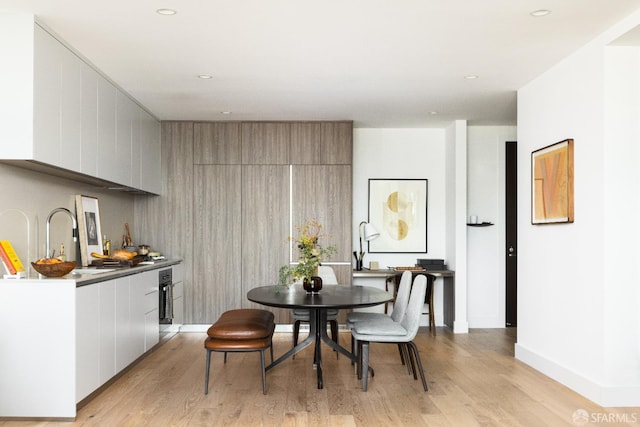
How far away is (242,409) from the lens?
4059mm

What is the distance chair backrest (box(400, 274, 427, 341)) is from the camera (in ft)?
14.7

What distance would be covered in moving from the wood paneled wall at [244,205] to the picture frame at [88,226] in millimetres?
1431

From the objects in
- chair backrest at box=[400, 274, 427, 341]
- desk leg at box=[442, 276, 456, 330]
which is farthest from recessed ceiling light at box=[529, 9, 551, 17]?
desk leg at box=[442, 276, 456, 330]

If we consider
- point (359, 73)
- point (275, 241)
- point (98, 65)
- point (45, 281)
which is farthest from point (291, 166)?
point (45, 281)

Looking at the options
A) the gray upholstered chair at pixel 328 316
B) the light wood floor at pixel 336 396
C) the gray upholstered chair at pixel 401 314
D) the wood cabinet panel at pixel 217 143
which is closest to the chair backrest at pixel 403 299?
the gray upholstered chair at pixel 401 314

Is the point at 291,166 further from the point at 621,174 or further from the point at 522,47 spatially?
the point at 621,174

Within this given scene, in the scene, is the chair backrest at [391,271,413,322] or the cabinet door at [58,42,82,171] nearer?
the cabinet door at [58,42,82,171]

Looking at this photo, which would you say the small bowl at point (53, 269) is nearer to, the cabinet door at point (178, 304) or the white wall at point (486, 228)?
the cabinet door at point (178, 304)

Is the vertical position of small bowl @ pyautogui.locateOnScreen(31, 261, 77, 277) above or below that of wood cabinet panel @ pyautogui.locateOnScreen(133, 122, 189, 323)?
below

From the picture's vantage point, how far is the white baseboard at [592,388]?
4117 mm

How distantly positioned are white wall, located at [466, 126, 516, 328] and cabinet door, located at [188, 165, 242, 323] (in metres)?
2.91

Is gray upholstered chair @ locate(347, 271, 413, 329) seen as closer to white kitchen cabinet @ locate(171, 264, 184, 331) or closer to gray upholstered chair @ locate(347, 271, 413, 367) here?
gray upholstered chair @ locate(347, 271, 413, 367)

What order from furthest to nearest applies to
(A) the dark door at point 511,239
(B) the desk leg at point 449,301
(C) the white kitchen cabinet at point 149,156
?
1. (A) the dark door at point 511,239
2. (B) the desk leg at point 449,301
3. (C) the white kitchen cabinet at point 149,156

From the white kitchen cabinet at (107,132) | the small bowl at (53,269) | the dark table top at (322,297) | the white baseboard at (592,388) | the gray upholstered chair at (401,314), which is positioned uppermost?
the white kitchen cabinet at (107,132)
